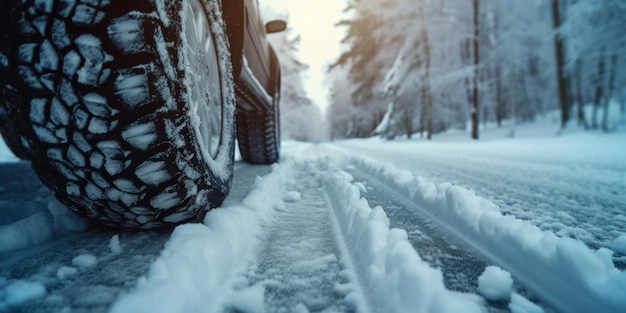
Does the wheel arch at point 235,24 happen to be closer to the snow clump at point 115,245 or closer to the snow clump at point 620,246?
the snow clump at point 115,245

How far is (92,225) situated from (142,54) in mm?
784

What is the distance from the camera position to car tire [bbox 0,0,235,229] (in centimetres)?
68

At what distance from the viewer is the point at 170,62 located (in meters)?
0.78

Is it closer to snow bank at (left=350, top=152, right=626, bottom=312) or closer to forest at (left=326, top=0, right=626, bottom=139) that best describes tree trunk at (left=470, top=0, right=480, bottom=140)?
forest at (left=326, top=0, right=626, bottom=139)

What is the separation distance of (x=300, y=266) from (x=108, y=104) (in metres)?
0.68

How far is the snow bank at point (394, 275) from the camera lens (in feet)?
1.89

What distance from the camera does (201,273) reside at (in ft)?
2.23

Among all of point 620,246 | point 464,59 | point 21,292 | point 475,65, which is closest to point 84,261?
point 21,292

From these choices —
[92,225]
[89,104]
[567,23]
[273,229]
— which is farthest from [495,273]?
[567,23]

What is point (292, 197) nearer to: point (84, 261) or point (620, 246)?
point (84, 261)

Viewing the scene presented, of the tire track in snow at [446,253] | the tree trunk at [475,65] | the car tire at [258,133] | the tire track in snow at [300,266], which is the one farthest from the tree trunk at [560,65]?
the tire track in snow at [300,266]

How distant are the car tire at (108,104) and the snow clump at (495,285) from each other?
34.0 inches

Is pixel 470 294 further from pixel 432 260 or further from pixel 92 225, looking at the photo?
pixel 92 225

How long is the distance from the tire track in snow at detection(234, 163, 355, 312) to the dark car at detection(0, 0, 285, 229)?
0.32 m
